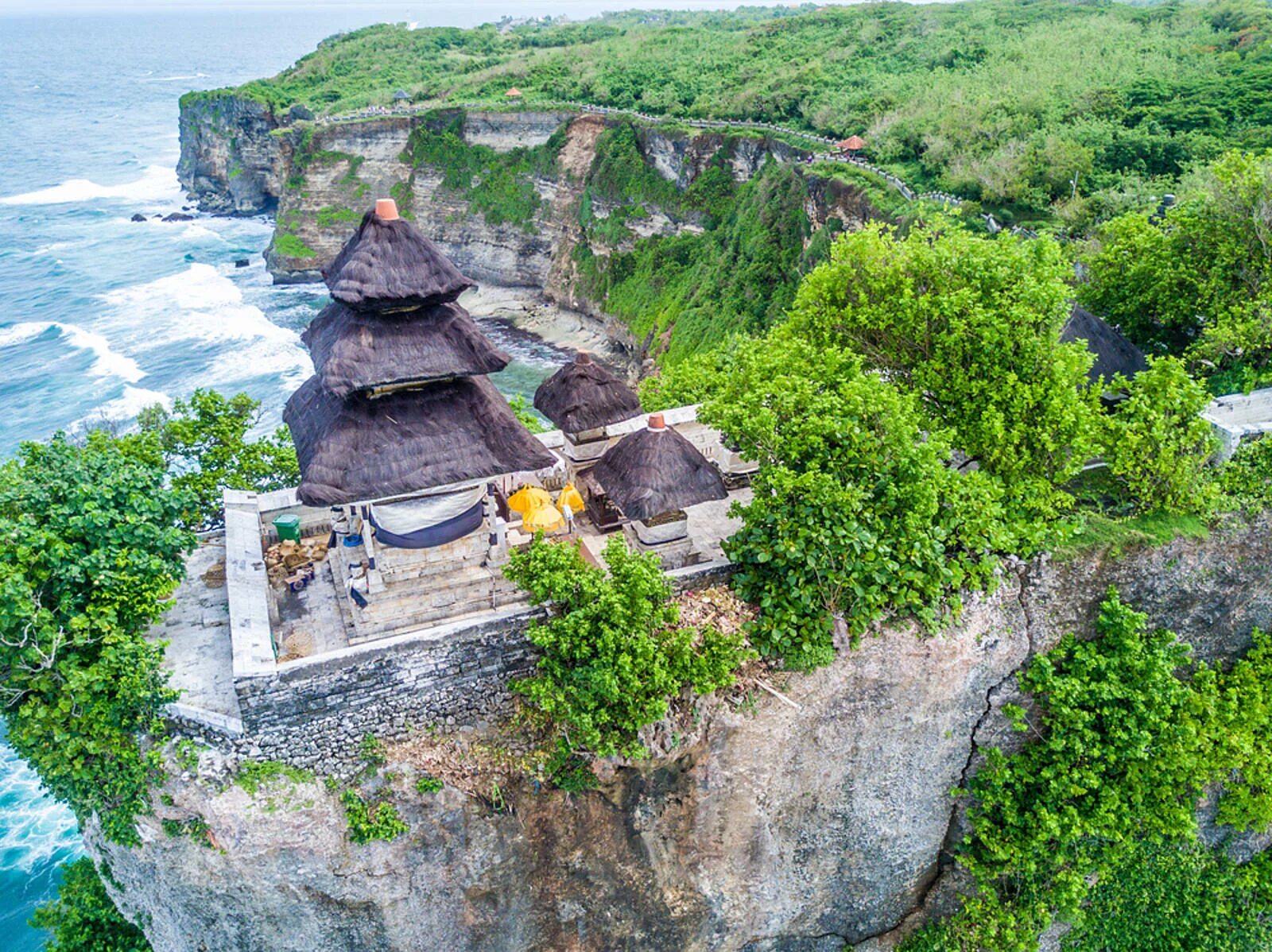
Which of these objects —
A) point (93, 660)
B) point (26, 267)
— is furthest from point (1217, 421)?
point (26, 267)

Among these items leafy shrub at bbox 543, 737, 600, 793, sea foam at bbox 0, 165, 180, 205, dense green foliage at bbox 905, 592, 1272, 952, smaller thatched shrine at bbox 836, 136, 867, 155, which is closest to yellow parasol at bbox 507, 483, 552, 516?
leafy shrub at bbox 543, 737, 600, 793

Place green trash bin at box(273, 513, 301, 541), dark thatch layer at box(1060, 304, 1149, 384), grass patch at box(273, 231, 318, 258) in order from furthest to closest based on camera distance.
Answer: grass patch at box(273, 231, 318, 258)
dark thatch layer at box(1060, 304, 1149, 384)
green trash bin at box(273, 513, 301, 541)

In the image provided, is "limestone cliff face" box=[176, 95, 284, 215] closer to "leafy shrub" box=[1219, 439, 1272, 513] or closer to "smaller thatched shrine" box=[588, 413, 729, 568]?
"smaller thatched shrine" box=[588, 413, 729, 568]

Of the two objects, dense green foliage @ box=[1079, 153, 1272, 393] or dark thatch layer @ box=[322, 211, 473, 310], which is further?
dense green foliage @ box=[1079, 153, 1272, 393]

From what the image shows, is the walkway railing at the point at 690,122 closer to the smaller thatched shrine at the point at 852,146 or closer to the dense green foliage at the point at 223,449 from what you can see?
the smaller thatched shrine at the point at 852,146

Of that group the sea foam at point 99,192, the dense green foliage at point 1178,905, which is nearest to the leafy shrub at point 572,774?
the dense green foliage at point 1178,905

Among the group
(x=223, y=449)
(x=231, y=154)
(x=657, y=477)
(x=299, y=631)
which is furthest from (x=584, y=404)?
(x=231, y=154)
